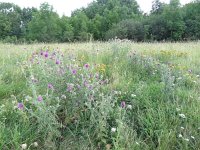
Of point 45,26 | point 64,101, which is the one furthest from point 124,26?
point 64,101

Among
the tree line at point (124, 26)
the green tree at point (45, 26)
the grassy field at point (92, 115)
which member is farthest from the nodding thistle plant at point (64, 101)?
the green tree at point (45, 26)

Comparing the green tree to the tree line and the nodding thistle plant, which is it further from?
the nodding thistle plant

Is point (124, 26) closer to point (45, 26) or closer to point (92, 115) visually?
point (45, 26)

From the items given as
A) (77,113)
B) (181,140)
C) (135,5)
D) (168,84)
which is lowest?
(181,140)

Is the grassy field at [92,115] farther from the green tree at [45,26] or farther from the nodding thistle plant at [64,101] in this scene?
the green tree at [45,26]

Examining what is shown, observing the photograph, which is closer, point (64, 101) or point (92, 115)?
point (92, 115)

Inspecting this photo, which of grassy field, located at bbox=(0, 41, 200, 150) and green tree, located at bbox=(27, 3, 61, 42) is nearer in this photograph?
grassy field, located at bbox=(0, 41, 200, 150)

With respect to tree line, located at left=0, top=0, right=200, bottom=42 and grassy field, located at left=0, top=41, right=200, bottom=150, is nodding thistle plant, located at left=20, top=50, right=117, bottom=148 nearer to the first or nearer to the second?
grassy field, located at left=0, top=41, right=200, bottom=150

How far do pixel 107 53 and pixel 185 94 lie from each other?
7.63 feet

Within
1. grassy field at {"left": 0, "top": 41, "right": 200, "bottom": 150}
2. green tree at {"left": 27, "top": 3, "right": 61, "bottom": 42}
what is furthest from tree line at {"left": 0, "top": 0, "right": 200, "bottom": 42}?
grassy field at {"left": 0, "top": 41, "right": 200, "bottom": 150}

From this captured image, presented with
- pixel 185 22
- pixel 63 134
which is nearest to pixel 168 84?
pixel 63 134

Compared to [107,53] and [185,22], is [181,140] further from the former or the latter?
[185,22]

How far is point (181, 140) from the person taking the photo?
2641 mm

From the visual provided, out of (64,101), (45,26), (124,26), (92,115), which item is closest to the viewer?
(92,115)
